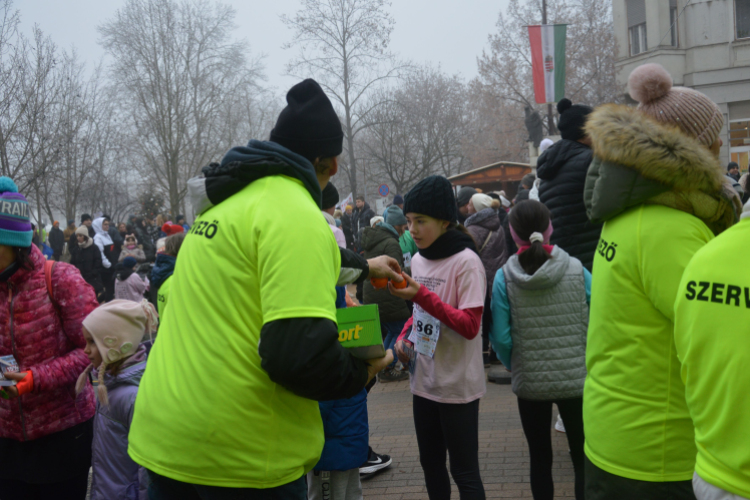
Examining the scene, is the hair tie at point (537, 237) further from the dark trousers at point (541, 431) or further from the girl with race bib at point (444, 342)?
the dark trousers at point (541, 431)

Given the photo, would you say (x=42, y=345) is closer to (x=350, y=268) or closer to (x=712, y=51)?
(x=350, y=268)

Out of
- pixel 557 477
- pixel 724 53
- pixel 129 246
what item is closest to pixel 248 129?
pixel 724 53

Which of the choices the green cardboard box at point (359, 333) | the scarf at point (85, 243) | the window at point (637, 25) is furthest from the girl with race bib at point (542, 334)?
the window at point (637, 25)

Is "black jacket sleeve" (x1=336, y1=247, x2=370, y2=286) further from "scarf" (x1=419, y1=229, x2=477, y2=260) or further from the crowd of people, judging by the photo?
"scarf" (x1=419, y1=229, x2=477, y2=260)

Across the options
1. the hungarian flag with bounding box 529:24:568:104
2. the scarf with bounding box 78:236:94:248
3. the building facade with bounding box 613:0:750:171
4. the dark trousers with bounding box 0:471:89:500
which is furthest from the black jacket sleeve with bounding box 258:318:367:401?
the building facade with bounding box 613:0:750:171

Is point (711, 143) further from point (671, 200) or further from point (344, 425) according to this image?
point (344, 425)

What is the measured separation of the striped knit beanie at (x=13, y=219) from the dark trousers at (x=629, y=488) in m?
2.86

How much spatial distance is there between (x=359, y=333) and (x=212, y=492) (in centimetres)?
68

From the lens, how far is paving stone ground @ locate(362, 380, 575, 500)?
4656mm

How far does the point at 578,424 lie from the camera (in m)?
3.50

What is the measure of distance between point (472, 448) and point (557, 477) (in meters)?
1.61

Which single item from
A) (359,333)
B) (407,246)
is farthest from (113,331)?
(407,246)

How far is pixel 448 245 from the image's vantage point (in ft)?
12.0

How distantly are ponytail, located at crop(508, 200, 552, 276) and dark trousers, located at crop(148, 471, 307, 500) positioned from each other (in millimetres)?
1999
